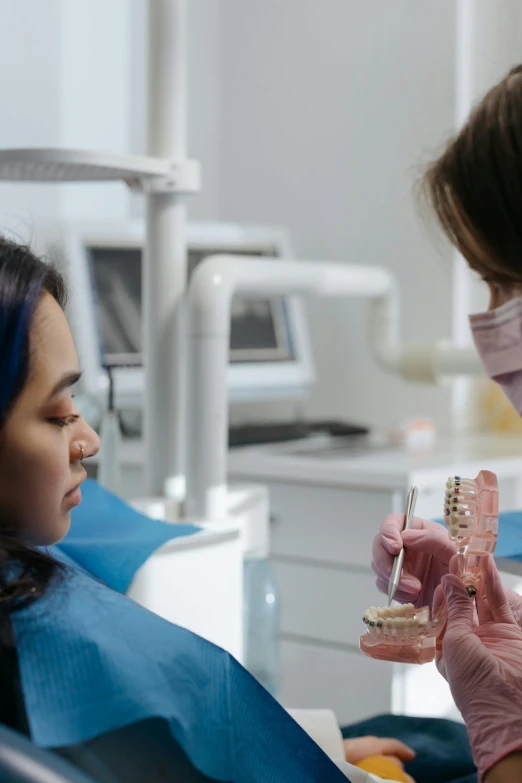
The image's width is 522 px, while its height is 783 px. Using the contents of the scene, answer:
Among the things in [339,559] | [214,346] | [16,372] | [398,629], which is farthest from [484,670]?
[339,559]

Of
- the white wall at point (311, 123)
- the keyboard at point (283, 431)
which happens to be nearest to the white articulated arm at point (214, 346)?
the keyboard at point (283, 431)

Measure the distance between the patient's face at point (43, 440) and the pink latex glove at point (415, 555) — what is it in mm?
269

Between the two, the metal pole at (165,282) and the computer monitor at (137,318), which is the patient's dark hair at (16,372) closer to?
the metal pole at (165,282)

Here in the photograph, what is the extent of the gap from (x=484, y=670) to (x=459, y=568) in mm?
97

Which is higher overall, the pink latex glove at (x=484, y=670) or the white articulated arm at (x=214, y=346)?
the white articulated arm at (x=214, y=346)

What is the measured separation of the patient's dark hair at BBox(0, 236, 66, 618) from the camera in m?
0.72

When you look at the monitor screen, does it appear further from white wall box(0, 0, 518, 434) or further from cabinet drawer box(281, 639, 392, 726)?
cabinet drawer box(281, 639, 392, 726)

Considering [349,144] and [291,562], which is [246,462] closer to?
[291,562]

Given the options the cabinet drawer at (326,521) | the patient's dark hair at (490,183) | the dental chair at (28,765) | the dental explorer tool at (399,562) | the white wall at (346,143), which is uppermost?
the white wall at (346,143)

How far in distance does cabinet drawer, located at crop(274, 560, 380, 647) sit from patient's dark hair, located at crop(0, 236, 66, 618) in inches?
44.2

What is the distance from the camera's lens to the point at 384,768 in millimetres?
972

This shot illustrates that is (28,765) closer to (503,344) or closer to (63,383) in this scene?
(63,383)

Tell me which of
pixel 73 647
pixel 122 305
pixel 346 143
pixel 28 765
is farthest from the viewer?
pixel 346 143

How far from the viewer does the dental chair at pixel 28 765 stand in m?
0.51
